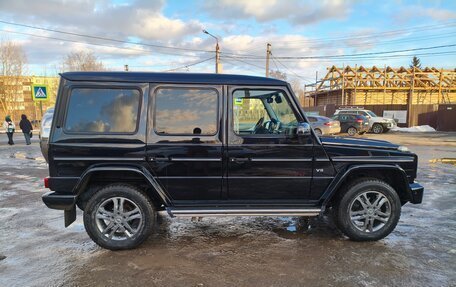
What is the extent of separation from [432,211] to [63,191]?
574 cm

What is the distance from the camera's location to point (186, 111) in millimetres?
4273

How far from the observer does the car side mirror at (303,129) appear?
13.8ft

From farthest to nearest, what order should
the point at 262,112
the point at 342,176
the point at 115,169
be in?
1. the point at 262,112
2. the point at 342,176
3. the point at 115,169

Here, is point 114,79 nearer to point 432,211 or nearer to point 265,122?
point 265,122

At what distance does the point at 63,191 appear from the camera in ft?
13.6

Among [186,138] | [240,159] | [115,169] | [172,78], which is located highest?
[172,78]

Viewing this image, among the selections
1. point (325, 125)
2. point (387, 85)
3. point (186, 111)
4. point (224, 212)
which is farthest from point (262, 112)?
point (387, 85)

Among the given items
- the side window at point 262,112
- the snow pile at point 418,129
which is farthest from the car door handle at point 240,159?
the snow pile at point 418,129

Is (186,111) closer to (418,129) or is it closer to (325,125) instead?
(325,125)

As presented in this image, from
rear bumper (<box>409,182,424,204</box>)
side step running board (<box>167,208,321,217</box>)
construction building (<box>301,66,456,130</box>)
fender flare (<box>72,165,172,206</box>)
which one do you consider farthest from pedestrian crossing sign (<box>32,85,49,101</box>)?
construction building (<box>301,66,456,130</box>)

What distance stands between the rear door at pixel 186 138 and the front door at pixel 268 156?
0.19m

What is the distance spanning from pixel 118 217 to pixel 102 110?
131 centimetres

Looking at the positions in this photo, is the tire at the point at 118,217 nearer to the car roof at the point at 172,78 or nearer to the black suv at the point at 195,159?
the black suv at the point at 195,159

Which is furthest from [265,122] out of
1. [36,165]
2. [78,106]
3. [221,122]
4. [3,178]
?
[36,165]
